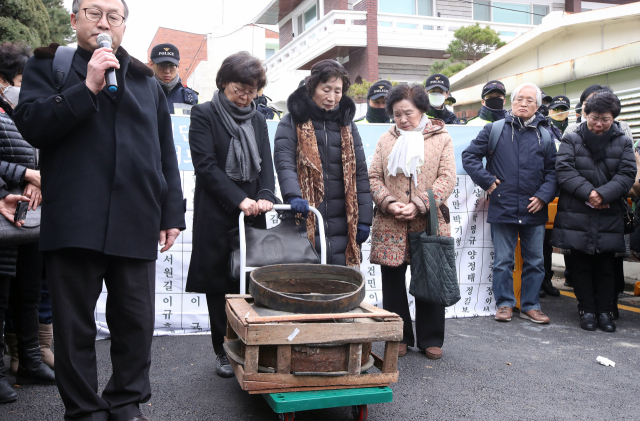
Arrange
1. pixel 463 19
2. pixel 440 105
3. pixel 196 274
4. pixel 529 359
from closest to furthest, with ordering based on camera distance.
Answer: pixel 196 274
pixel 529 359
pixel 440 105
pixel 463 19

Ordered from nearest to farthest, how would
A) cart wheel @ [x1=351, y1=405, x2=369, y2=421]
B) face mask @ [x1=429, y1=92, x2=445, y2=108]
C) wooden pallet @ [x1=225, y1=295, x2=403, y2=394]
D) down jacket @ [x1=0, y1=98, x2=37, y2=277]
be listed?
wooden pallet @ [x1=225, y1=295, x2=403, y2=394] → cart wheel @ [x1=351, y1=405, x2=369, y2=421] → down jacket @ [x1=0, y1=98, x2=37, y2=277] → face mask @ [x1=429, y1=92, x2=445, y2=108]

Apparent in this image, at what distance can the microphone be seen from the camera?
2152 millimetres

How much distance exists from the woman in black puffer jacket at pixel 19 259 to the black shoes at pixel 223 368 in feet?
3.43

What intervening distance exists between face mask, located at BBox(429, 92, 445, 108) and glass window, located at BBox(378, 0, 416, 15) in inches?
762

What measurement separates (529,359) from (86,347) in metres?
3.24

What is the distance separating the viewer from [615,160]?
5.20 m

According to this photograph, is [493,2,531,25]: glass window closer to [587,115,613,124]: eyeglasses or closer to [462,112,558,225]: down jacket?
[462,112,558,225]: down jacket

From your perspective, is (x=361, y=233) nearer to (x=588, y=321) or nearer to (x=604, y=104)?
(x=588, y=321)

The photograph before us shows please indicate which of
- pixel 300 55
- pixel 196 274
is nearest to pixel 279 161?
pixel 196 274

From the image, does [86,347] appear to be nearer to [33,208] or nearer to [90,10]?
[33,208]

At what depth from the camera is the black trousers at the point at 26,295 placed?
3426 mm

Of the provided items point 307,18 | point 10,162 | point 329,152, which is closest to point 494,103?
point 329,152

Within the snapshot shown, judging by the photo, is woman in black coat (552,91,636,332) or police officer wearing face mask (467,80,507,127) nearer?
woman in black coat (552,91,636,332)

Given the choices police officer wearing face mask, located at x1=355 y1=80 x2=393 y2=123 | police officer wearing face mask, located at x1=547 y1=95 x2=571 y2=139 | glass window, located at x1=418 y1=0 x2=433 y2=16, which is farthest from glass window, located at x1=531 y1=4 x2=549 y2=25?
police officer wearing face mask, located at x1=355 y1=80 x2=393 y2=123
